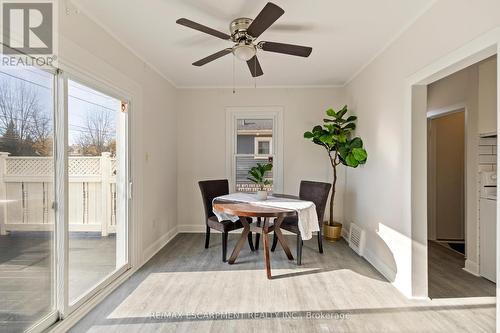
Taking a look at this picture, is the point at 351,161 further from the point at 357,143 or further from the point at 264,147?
the point at 264,147

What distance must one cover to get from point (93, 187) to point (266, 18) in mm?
A: 2160

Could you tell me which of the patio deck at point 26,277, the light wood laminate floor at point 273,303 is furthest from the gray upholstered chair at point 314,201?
the patio deck at point 26,277

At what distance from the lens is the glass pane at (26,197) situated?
165 cm

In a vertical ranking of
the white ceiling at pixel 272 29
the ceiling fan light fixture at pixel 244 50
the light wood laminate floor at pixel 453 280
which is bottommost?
the light wood laminate floor at pixel 453 280

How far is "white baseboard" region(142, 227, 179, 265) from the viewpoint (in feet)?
10.5

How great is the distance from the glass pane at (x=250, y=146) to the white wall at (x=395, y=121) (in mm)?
1532

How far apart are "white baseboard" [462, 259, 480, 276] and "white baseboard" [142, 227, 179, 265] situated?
12.8 feet

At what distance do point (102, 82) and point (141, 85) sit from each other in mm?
778

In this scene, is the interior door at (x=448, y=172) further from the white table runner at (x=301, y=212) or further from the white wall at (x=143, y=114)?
the white wall at (x=143, y=114)

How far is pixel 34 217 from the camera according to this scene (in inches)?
72.2

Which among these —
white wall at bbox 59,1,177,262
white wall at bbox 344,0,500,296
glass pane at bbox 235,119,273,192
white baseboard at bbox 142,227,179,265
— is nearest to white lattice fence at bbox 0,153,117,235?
white wall at bbox 59,1,177,262

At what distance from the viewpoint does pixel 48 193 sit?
1.92 meters

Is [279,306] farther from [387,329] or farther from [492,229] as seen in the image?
[492,229]

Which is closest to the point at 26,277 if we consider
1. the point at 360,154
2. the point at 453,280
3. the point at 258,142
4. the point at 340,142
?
the point at 258,142
